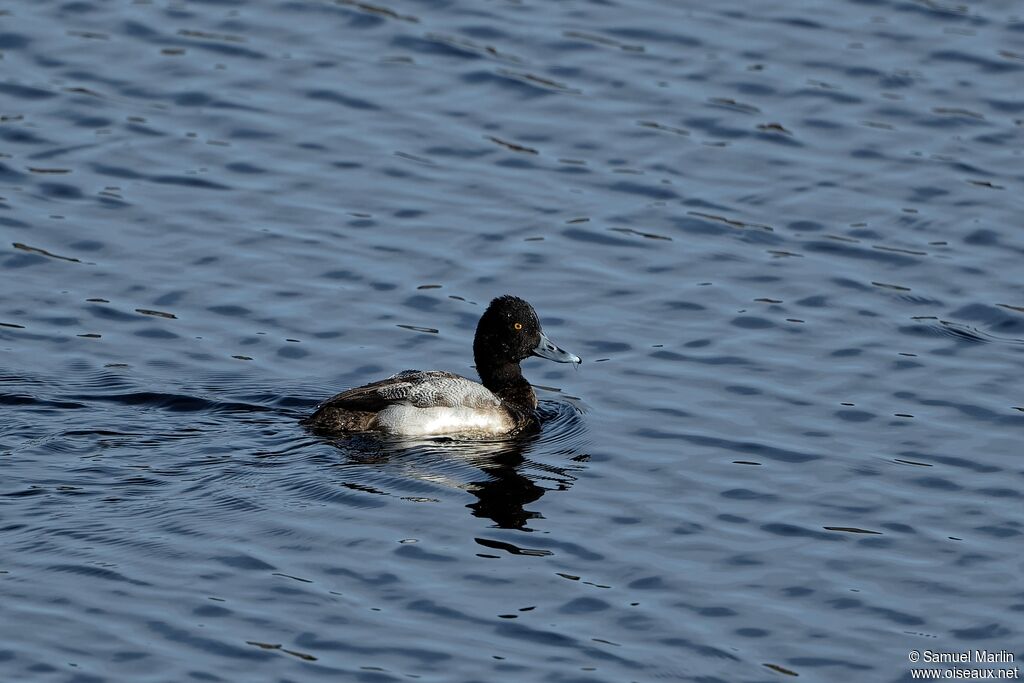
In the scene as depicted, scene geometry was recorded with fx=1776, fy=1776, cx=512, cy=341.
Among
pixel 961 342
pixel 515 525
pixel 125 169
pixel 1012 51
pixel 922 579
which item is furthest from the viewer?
pixel 1012 51

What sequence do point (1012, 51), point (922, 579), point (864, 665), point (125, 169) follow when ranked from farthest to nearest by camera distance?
point (1012, 51), point (125, 169), point (922, 579), point (864, 665)

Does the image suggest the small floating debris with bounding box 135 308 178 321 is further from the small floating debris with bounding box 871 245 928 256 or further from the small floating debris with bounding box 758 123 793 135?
the small floating debris with bounding box 758 123 793 135

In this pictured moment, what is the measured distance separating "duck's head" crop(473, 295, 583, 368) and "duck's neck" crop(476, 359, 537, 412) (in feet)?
0.12

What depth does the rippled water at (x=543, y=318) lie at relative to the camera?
10359 mm

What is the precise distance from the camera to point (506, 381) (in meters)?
14.1

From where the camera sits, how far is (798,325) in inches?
591

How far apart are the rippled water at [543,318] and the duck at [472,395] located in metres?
0.22

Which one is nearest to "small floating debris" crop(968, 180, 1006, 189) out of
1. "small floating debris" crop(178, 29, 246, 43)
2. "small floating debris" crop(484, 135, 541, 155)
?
"small floating debris" crop(484, 135, 541, 155)

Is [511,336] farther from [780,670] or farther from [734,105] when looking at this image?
[734,105]

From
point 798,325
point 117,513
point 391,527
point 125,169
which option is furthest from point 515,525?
point 125,169

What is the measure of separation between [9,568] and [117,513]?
1029 mm

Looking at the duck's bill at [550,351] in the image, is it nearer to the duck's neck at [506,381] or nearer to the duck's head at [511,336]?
→ the duck's head at [511,336]

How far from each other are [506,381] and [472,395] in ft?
2.17

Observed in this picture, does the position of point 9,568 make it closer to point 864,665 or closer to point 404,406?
point 404,406
